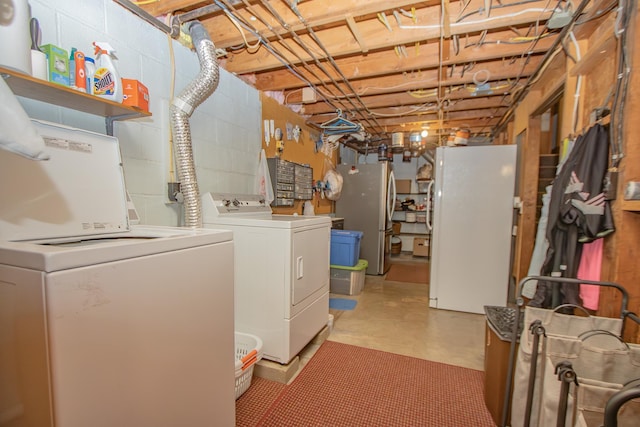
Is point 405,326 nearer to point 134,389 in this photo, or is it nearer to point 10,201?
point 134,389

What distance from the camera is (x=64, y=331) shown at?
708mm

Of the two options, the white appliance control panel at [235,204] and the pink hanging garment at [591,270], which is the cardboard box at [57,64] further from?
the pink hanging garment at [591,270]

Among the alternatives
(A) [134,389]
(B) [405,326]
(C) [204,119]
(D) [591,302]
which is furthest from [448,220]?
(A) [134,389]


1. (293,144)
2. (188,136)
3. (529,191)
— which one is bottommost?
(529,191)

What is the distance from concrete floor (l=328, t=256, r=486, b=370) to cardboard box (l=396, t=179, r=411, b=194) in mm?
3392

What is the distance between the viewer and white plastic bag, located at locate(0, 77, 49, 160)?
734 mm

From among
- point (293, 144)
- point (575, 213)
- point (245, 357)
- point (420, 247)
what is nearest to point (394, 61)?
point (293, 144)

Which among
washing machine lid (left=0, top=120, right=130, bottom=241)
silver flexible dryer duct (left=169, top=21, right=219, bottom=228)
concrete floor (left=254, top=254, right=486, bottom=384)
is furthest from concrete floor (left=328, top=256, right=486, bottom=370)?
washing machine lid (left=0, top=120, right=130, bottom=241)

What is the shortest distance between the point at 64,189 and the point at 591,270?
265cm

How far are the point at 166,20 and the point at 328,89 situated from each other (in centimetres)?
166

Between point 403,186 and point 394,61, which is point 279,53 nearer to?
point 394,61

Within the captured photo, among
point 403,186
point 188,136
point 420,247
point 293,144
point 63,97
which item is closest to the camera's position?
point 63,97

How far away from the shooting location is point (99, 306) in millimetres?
784

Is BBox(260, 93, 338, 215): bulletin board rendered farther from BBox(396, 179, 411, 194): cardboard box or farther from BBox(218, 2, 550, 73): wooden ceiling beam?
BBox(396, 179, 411, 194): cardboard box
